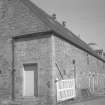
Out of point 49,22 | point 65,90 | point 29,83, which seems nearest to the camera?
point 29,83

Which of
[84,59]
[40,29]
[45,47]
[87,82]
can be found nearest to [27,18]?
[40,29]

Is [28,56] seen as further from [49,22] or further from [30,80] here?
[49,22]

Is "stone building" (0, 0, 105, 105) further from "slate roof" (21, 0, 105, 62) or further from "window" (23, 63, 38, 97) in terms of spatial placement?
"slate roof" (21, 0, 105, 62)

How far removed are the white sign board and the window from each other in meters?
1.74

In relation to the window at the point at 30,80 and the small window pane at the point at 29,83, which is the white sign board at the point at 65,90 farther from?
the small window pane at the point at 29,83

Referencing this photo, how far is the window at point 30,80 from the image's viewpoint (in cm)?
1609

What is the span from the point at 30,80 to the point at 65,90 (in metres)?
2.86

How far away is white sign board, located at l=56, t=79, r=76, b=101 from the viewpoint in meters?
15.8

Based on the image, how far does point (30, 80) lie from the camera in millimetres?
16328

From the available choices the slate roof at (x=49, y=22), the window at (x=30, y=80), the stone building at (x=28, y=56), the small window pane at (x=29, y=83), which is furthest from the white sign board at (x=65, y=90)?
the slate roof at (x=49, y=22)

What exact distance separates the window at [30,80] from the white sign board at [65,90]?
1737 mm

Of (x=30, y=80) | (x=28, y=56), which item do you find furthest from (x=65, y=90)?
(x=28, y=56)

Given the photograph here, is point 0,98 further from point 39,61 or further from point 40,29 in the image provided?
point 40,29

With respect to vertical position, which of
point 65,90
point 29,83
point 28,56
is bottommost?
point 65,90
